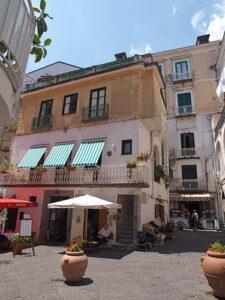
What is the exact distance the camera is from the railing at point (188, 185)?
29.8 m

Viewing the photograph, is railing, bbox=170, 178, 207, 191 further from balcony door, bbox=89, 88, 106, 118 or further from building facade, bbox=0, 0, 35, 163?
building facade, bbox=0, 0, 35, 163

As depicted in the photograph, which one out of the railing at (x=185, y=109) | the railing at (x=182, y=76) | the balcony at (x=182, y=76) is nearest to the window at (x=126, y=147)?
the railing at (x=185, y=109)

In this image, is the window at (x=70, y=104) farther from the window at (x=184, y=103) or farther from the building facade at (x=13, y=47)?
the window at (x=184, y=103)

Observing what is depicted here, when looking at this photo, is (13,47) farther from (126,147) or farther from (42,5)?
(126,147)

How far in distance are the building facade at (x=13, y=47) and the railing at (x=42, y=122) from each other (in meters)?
16.3

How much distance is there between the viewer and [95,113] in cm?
1892

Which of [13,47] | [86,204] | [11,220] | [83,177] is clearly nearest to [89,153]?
[83,177]

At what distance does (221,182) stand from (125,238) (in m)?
14.4

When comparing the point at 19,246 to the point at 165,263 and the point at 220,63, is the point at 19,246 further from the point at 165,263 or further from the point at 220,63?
the point at 220,63

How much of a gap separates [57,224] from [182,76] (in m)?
25.7

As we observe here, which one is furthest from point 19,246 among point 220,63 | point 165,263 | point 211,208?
point 220,63

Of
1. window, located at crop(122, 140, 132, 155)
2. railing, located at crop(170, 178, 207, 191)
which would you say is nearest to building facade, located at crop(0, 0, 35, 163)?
window, located at crop(122, 140, 132, 155)

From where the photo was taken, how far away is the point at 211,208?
→ 2900 cm

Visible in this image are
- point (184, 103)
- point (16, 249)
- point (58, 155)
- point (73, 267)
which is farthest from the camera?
point (184, 103)
